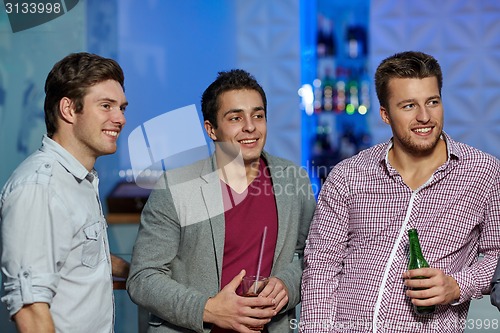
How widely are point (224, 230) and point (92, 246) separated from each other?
53cm

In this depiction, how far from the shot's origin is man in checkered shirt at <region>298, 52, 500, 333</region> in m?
2.33

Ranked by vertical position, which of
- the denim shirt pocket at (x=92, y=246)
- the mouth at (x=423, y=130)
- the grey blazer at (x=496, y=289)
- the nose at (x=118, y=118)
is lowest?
the grey blazer at (x=496, y=289)

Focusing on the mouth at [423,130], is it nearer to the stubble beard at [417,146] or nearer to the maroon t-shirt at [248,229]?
the stubble beard at [417,146]

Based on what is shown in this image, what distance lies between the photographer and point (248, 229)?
257cm

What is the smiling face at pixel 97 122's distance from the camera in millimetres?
2217

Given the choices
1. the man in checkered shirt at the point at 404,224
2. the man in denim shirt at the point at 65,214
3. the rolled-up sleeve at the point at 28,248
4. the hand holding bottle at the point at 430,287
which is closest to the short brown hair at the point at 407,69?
the man in checkered shirt at the point at 404,224

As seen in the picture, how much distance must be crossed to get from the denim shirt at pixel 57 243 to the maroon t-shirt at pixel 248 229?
467 mm

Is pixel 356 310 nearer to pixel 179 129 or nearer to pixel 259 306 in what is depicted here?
pixel 259 306

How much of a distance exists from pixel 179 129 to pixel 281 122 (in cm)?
63

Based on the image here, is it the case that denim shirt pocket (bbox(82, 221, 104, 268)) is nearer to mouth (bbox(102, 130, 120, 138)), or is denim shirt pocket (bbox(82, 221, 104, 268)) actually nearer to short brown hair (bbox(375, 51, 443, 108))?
mouth (bbox(102, 130, 120, 138))

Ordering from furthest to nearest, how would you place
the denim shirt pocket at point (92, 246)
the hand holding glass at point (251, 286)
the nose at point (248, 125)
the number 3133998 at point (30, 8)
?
the number 3133998 at point (30, 8), the nose at point (248, 125), the hand holding glass at point (251, 286), the denim shirt pocket at point (92, 246)

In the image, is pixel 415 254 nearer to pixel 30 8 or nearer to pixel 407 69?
pixel 407 69

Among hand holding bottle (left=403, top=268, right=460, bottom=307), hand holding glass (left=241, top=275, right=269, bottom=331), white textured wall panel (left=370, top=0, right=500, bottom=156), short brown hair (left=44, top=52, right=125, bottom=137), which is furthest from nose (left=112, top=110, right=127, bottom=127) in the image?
white textured wall panel (left=370, top=0, right=500, bottom=156)

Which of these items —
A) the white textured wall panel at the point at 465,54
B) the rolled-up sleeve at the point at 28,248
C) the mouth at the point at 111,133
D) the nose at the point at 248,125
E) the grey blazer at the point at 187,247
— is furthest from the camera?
the white textured wall panel at the point at 465,54
